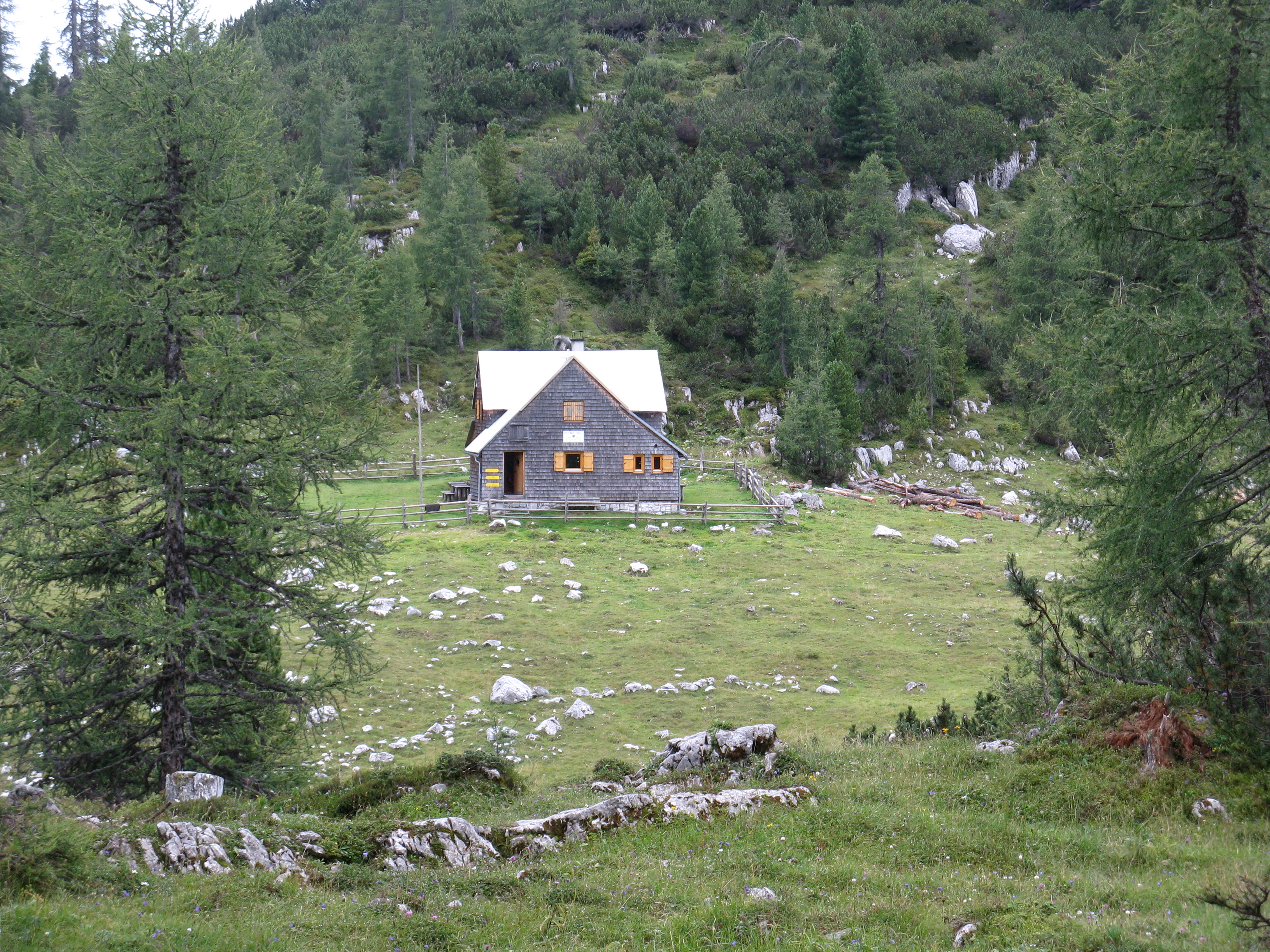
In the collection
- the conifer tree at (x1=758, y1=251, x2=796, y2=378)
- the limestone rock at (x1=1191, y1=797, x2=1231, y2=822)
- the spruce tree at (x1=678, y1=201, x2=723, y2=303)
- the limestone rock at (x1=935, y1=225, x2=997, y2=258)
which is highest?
the limestone rock at (x1=935, y1=225, x2=997, y2=258)

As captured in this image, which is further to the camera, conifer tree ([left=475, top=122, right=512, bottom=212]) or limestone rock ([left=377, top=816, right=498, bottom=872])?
conifer tree ([left=475, top=122, right=512, bottom=212])

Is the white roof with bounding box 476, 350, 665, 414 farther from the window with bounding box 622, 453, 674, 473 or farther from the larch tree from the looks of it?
the larch tree

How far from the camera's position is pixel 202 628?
1124cm

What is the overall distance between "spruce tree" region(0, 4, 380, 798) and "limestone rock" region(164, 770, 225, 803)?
1.40m

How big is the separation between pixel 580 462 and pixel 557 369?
4.37 m

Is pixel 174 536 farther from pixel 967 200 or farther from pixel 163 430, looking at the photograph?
pixel 967 200

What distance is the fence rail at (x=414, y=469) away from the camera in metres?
44.8

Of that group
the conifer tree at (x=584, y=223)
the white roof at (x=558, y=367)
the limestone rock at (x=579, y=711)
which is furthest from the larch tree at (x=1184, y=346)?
the conifer tree at (x=584, y=223)

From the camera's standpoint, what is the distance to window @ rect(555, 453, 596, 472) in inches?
1491

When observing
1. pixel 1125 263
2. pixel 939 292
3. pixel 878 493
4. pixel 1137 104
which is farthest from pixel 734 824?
pixel 939 292

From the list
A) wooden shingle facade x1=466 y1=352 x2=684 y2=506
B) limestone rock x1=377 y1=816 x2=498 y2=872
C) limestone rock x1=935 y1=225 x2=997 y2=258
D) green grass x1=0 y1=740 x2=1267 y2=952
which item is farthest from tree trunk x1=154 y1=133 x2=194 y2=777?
limestone rock x1=935 y1=225 x2=997 y2=258

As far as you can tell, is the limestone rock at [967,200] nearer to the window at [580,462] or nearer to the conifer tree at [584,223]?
the conifer tree at [584,223]

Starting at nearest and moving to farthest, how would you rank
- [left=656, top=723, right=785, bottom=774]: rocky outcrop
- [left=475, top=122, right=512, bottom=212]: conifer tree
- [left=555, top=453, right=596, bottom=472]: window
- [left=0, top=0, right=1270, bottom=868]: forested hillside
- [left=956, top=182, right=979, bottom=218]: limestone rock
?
[left=0, top=0, right=1270, bottom=868]: forested hillside < [left=656, top=723, right=785, bottom=774]: rocky outcrop < [left=555, top=453, right=596, bottom=472]: window < [left=475, top=122, right=512, bottom=212]: conifer tree < [left=956, top=182, right=979, bottom=218]: limestone rock

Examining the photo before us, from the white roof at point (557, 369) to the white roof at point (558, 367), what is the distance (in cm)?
2
